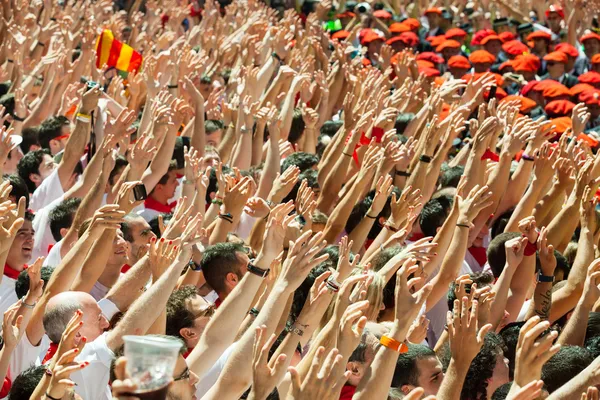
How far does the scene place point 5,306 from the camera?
4820 mm

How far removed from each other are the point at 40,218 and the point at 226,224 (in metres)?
1.28

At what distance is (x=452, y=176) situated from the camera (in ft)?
22.0

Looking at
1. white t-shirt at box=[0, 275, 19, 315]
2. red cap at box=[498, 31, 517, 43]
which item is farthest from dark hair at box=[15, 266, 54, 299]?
red cap at box=[498, 31, 517, 43]

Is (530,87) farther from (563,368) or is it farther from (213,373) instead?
(213,373)

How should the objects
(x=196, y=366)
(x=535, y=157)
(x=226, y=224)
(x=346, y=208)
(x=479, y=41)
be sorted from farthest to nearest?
(x=479, y=41) → (x=535, y=157) → (x=346, y=208) → (x=226, y=224) → (x=196, y=366)

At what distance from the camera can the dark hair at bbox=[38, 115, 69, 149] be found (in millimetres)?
7344

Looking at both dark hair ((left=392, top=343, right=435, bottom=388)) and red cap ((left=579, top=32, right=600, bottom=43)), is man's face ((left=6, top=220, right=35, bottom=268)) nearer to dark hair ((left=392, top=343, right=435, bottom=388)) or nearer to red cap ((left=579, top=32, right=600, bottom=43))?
dark hair ((left=392, top=343, right=435, bottom=388))

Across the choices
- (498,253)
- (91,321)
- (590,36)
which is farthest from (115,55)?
(91,321)

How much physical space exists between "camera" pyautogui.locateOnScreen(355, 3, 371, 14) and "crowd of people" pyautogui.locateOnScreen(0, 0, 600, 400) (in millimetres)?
2525

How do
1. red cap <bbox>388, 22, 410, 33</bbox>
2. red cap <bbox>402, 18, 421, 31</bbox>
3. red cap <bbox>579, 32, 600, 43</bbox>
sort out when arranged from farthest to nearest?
red cap <bbox>402, 18, 421, 31</bbox> → red cap <bbox>388, 22, 410, 33</bbox> → red cap <bbox>579, 32, 600, 43</bbox>

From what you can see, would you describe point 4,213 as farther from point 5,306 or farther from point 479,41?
point 479,41

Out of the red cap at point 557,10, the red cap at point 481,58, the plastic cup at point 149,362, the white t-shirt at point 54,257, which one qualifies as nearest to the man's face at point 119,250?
the white t-shirt at point 54,257

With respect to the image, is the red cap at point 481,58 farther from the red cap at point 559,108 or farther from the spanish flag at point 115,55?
the spanish flag at point 115,55

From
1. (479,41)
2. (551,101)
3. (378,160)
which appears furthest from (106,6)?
(378,160)
